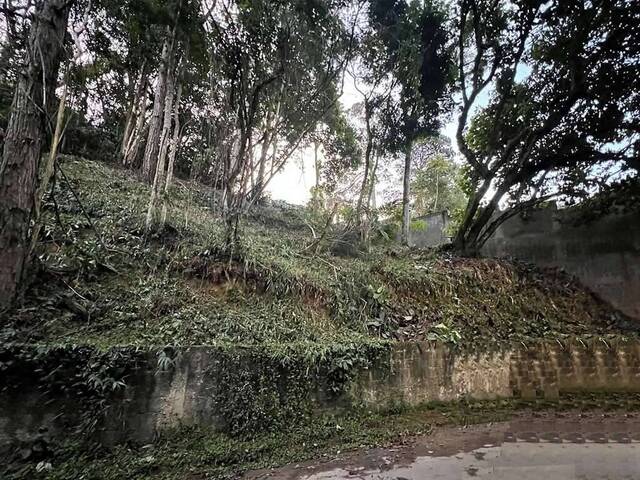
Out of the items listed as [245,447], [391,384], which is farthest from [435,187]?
[245,447]

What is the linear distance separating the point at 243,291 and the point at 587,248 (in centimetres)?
700

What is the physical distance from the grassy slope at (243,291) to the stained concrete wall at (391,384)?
1.12 ft

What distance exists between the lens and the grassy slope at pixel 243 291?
11.4 ft

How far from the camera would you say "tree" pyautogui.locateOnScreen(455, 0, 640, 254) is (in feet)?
19.1

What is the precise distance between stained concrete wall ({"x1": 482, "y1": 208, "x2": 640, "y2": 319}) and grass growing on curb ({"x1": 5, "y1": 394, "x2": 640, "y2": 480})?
407 cm

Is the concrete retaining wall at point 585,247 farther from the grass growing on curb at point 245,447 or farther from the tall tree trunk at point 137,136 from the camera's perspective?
the tall tree trunk at point 137,136

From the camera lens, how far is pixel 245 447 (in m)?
3.07

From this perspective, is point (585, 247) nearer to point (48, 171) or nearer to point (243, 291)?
point (243, 291)

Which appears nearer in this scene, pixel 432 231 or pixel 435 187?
pixel 432 231

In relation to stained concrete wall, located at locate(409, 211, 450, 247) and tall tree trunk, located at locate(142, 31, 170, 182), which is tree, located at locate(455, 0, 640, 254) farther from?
tall tree trunk, located at locate(142, 31, 170, 182)

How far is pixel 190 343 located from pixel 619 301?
25.4 ft

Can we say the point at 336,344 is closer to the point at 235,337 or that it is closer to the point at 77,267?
the point at 235,337

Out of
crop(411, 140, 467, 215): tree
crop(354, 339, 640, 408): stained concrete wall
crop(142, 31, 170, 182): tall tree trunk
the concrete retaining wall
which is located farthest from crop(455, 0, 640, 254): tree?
crop(411, 140, 467, 215): tree

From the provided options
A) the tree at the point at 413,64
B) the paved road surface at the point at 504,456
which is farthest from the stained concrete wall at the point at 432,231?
the paved road surface at the point at 504,456
